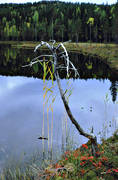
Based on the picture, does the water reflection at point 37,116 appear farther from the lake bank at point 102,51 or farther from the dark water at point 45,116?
the lake bank at point 102,51

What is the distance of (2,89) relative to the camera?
27.0 m

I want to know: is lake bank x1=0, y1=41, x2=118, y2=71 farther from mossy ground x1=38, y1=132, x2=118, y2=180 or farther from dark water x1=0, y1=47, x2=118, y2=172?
mossy ground x1=38, y1=132, x2=118, y2=180

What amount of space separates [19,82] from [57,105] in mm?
14023

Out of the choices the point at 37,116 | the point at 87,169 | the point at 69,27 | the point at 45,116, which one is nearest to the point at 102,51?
the point at 37,116

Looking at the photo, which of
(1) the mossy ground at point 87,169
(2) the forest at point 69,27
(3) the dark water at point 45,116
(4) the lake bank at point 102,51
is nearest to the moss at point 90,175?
(1) the mossy ground at point 87,169

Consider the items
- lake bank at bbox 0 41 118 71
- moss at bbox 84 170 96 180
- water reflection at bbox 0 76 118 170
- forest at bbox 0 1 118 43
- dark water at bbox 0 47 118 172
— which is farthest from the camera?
forest at bbox 0 1 118 43

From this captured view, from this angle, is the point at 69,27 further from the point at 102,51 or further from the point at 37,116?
the point at 37,116

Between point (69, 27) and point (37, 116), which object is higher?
point (69, 27)

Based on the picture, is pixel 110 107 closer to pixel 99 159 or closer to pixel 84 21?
pixel 99 159

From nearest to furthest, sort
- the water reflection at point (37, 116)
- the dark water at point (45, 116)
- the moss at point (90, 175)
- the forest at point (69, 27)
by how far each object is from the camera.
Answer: the moss at point (90, 175)
the dark water at point (45, 116)
the water reflection at point (37, 116)
the forest at point (69, 27)

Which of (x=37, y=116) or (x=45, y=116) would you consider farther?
(x=37, y=116)

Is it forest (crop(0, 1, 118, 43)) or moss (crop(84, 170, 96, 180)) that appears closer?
moss (crop(84, 170, 96, 180))

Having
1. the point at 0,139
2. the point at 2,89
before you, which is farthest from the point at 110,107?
the point at 2,89

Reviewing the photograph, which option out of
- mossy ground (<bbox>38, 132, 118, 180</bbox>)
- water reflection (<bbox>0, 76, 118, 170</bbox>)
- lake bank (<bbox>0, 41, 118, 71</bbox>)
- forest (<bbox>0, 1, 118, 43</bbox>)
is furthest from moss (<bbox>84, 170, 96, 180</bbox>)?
forest (<bbox>0, 1, 118, 43</bbox>)
